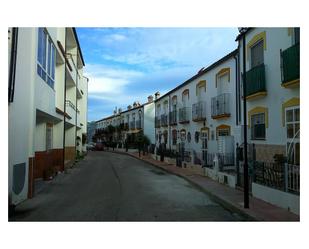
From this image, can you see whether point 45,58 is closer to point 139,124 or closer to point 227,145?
point 227,145

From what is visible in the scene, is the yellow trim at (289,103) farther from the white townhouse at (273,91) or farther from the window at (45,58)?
the window at (45,58)

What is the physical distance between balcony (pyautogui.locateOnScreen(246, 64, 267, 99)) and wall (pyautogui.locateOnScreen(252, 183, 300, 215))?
327 cm

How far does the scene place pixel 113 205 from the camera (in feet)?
31.1

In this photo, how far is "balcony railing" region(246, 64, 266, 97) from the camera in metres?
11.4

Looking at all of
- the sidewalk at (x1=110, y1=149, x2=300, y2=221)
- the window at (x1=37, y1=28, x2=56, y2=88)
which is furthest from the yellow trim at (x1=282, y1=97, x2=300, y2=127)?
the window at (x1=37, y1=28, x2=56, y2=88)

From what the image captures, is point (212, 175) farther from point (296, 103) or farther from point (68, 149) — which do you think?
point (68, 149)

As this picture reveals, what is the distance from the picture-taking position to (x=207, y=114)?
65.7 ft

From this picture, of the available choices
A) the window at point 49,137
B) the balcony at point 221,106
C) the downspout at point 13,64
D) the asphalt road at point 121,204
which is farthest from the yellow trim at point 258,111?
the window at point 49,137

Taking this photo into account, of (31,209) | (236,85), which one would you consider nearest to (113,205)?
(31,209)

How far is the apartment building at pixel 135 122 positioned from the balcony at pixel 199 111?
22.8m

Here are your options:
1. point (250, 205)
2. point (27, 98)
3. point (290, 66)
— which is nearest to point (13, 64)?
point (27, 98)

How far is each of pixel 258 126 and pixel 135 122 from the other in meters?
38.7

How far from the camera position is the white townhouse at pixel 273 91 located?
376 inches

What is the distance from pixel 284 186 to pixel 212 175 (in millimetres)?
6794
